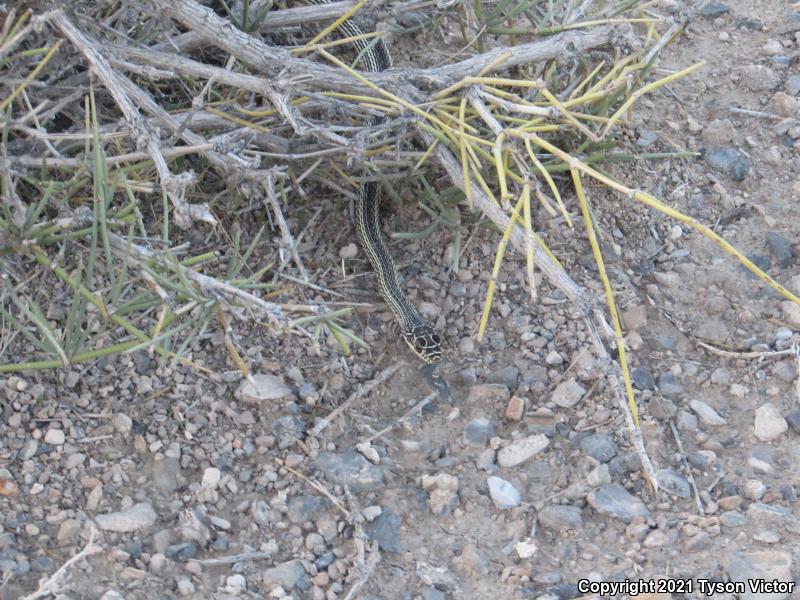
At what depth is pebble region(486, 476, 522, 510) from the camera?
263 cm

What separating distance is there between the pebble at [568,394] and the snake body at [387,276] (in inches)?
14.2

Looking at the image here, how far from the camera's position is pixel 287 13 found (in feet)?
10.4

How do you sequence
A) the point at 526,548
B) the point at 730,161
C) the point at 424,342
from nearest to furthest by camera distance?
the point at 526,548, the point at 424,342, the point at 730,161

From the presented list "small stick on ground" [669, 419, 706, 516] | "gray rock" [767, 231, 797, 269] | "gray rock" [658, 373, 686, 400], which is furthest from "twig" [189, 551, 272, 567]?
"gray rock" [767, 231, 797, 269]

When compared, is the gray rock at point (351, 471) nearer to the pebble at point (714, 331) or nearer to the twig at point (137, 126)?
the twig at point (137, 126)

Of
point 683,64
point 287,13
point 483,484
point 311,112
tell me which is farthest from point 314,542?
point 683,64

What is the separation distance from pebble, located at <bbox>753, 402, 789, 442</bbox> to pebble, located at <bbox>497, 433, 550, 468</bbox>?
1.84ft

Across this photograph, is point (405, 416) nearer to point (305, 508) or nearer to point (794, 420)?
point (305, 508)

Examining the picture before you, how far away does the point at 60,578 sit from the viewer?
2.25 m

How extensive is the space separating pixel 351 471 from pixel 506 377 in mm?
561

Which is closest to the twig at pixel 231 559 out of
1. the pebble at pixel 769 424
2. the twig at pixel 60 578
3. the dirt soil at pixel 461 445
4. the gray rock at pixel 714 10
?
the dirt soil at pixel 461 445

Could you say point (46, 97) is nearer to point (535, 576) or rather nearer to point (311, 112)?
point (311, 112)

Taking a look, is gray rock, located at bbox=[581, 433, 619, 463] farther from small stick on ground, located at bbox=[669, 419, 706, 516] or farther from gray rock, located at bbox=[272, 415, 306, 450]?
gray rock, located at bbox=[272, 415, 306, 450]

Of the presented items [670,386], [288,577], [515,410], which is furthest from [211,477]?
[670,386]
